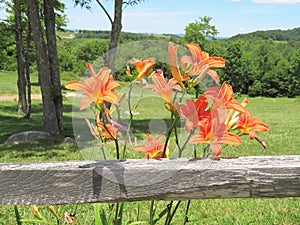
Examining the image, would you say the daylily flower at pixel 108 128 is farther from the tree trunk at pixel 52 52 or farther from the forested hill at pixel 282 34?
the forested hill at pixel 282 34

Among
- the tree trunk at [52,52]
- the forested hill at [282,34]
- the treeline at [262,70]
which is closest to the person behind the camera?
the tree trunk at [52,52]

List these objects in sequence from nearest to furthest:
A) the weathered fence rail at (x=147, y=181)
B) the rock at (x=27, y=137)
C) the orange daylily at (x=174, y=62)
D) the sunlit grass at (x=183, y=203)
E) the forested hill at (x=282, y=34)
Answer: the orange daylily at (x=174, y=62) < the weathered fence rail at (x=147, y=181) < the sunlit grass at (x=183, y=203) < the rock at (x=27, y=137) < the forested hill at (x=282, y=34)

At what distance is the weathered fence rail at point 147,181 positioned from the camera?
1.45m

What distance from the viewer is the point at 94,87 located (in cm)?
118

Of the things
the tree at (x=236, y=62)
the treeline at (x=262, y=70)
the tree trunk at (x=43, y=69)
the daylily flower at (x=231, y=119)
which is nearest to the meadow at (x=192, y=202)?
the daylily flower at (x=231, y=119)

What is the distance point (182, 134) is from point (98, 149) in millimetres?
297

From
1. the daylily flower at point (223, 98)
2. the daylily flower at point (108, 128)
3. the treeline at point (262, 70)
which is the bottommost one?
the treeline at point (262, 70)

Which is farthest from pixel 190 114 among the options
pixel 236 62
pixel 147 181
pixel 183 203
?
pixel 236 62

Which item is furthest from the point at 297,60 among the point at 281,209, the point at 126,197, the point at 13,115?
the point at 126,197

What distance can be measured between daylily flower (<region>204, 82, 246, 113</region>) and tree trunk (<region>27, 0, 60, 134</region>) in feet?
26.2

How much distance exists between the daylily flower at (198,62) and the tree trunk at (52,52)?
851 cm

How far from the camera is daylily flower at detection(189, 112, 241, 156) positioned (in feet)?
3.91

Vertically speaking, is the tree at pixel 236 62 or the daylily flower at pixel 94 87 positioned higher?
the daylily flower at pixel 94 87

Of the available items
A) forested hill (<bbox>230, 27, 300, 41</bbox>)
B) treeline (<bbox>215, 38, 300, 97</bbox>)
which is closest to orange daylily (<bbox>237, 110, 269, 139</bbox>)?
treeline (<bbox>215, 38, 300, 97</bbox>)
